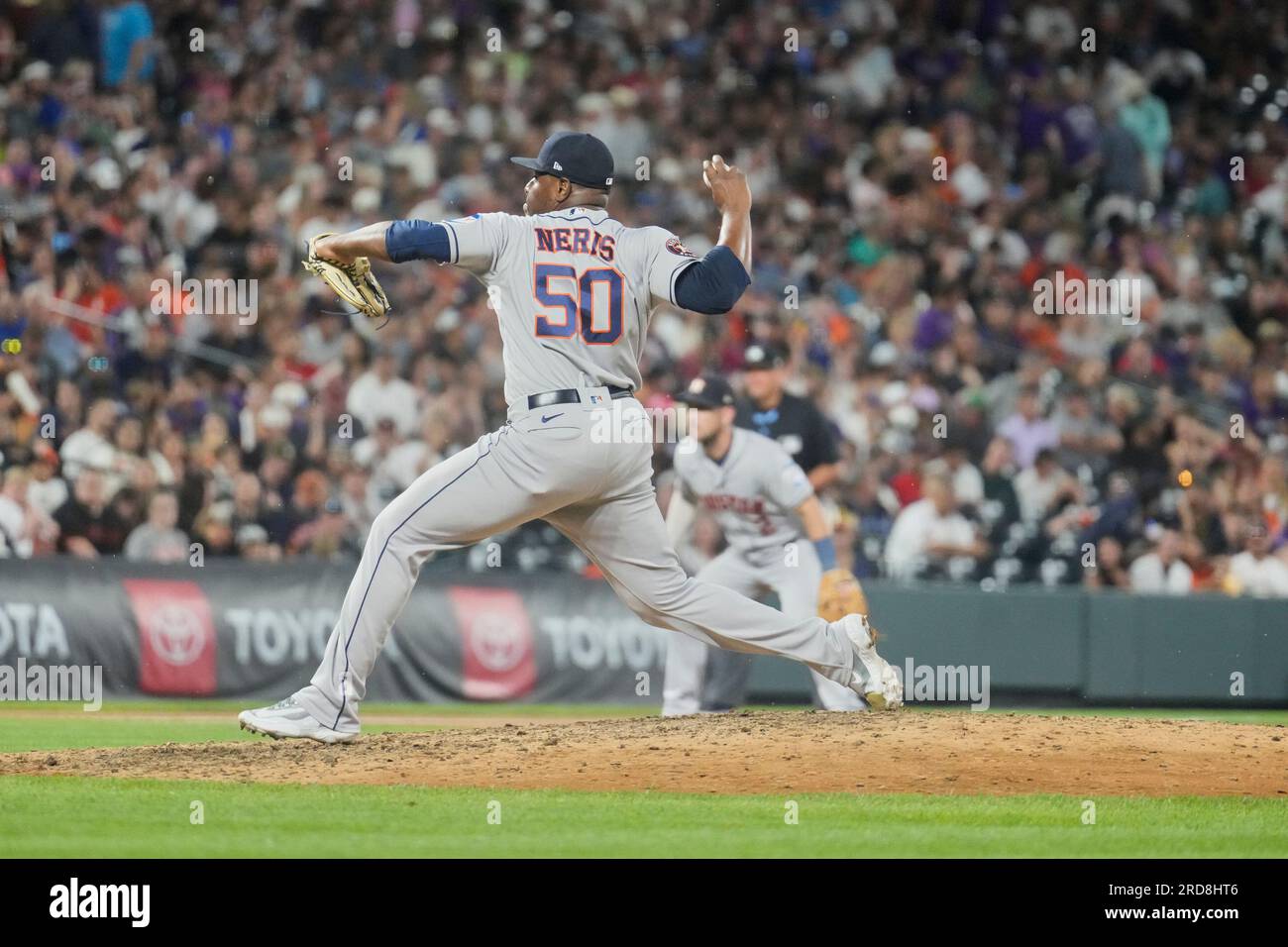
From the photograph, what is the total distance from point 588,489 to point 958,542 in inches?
304

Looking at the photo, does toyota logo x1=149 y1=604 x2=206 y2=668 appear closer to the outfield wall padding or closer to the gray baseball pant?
the outfield wall padding

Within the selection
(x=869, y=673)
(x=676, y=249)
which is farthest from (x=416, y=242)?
(x=869, y=673)

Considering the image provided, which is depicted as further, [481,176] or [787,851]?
[481,176]

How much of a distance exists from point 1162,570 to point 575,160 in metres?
9.03

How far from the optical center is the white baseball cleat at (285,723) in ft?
23.7

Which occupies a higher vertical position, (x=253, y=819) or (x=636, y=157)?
(x=636, y=157)

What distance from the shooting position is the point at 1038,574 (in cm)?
1489

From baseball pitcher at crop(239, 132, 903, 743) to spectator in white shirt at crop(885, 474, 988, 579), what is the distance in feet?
23.8

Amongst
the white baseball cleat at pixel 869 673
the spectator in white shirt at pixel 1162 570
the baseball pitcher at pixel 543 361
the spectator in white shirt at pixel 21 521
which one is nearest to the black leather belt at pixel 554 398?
the baseball pitcher at pixel 543 361

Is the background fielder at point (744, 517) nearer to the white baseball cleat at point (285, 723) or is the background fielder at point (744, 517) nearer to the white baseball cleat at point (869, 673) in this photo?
the white baseball cleat at point (869, 673)

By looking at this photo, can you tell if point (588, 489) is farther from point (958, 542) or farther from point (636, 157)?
point (636, 157)

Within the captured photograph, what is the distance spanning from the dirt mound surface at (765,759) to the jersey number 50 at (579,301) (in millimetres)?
1778
